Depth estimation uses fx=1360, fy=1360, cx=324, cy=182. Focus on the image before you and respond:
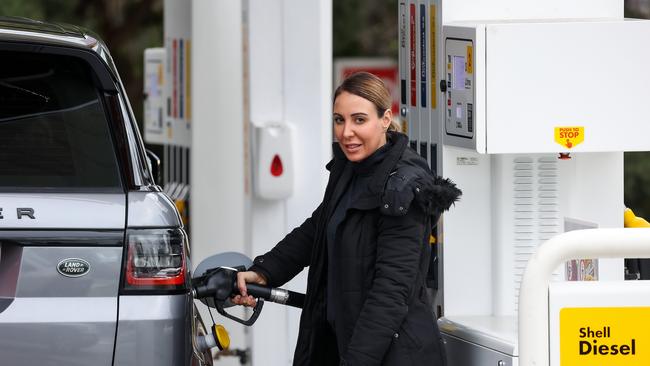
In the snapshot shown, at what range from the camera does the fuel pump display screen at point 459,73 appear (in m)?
4.97

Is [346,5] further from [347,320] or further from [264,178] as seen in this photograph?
[347,320]

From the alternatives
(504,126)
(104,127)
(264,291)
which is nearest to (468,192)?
(504,126)

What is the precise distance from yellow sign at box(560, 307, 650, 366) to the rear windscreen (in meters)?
1.52

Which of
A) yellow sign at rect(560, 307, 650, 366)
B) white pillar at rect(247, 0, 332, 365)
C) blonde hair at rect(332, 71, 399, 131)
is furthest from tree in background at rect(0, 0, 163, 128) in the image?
yellow sign at rect(560, 307, 650, 366)

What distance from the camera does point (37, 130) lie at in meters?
4.40

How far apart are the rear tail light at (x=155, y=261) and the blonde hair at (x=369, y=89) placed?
78cm

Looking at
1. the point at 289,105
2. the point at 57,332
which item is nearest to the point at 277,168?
the point at 289,105

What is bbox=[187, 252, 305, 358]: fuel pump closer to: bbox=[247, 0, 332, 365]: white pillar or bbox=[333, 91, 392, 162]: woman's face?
bbox=[333, 91, 392, 162]: woman's face

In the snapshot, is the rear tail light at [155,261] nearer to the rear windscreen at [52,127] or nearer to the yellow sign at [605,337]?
the rear windscreen at [52,127]

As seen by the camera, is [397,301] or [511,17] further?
[511,17]

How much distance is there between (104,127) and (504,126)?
55.4 inches

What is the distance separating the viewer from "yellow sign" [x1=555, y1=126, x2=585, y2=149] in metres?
4.84

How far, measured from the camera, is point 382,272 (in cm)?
443

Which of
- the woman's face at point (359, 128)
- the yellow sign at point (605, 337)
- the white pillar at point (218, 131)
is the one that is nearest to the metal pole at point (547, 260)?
the yellow sign at point (605, 337)
